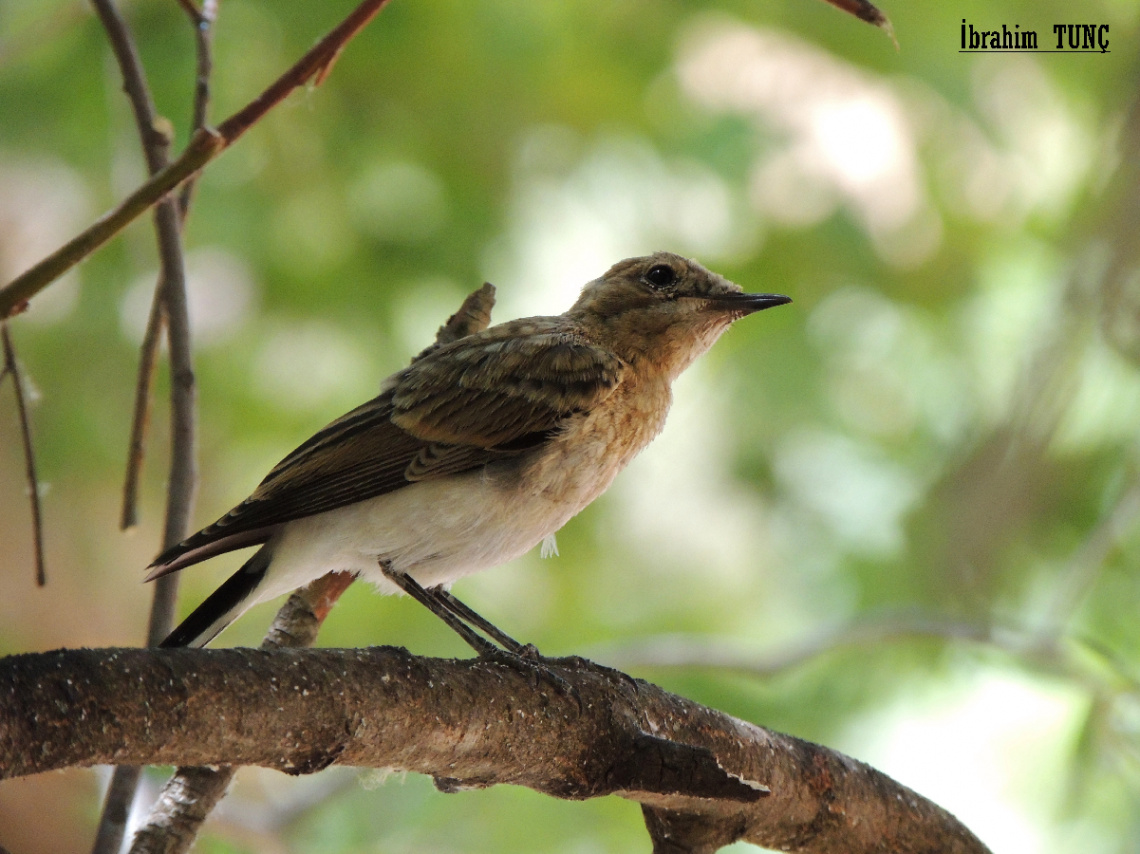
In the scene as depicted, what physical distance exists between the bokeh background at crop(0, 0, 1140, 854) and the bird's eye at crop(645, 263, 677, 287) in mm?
2313

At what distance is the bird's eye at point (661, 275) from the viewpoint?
5.13 m

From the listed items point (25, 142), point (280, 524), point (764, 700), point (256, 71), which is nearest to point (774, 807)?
point (280, 524)

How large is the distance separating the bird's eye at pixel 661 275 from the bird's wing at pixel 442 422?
21.5 inches

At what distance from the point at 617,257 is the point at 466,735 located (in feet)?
16.2

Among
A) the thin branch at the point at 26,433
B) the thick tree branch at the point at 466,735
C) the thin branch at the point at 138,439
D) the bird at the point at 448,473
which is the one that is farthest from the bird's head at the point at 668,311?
the thin branch at the point at 26,433

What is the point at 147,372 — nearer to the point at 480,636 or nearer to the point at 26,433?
the point at 26,433

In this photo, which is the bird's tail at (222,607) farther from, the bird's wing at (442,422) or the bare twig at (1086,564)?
the bare twig at (1086,564)

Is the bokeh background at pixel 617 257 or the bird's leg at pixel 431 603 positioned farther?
the bokeh background at pixel 617 257

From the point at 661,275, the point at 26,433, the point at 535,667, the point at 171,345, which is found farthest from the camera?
the point at 661,275

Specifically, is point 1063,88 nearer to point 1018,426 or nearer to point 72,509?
point 1018,426

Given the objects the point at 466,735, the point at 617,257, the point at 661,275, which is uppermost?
the point at 617,257

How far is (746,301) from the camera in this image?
4941 millimetres

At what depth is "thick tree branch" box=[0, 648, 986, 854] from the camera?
2.35 m

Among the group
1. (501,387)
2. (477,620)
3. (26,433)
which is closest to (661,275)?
(501,387)
